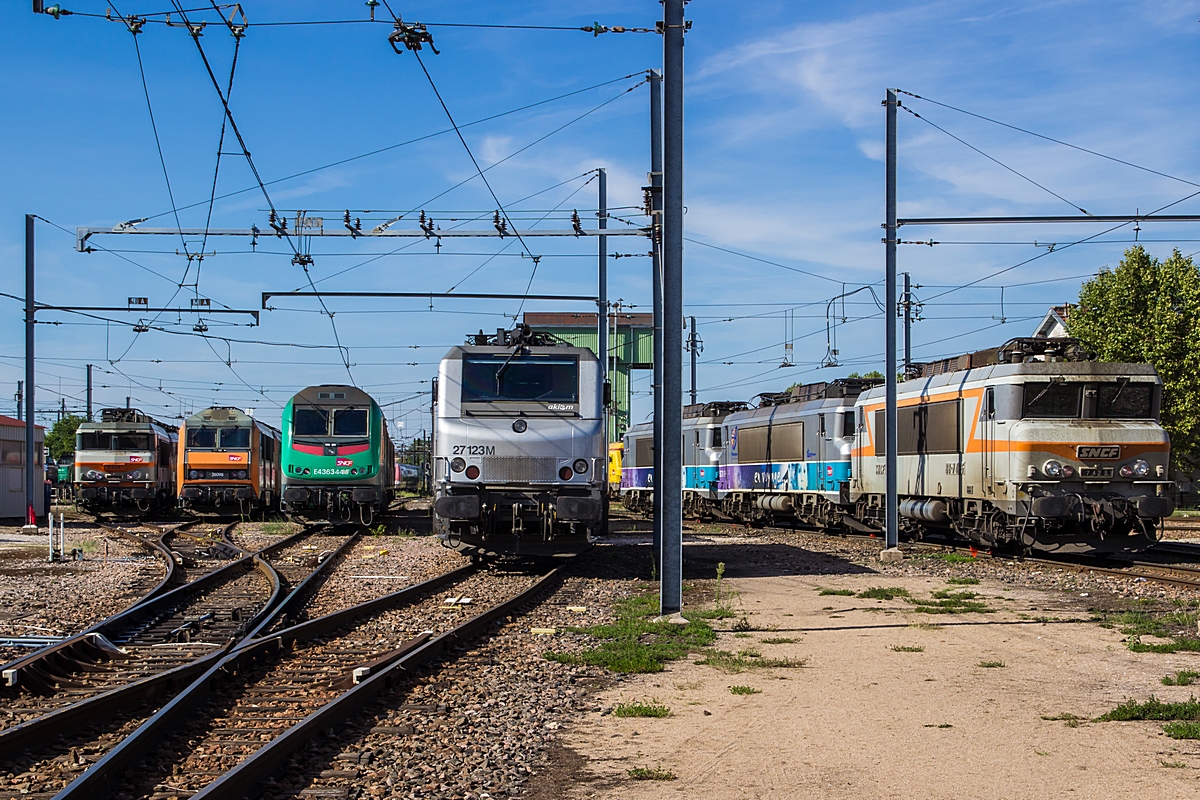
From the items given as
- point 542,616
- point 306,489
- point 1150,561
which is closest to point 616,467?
point 306,489

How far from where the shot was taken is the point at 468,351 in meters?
16.7

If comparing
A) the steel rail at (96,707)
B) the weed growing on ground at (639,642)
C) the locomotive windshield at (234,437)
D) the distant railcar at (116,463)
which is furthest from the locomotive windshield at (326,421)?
the steel rail at (96,707)

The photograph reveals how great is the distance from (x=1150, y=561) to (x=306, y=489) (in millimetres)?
18149

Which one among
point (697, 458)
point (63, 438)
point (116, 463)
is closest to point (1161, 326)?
point (697, 458)

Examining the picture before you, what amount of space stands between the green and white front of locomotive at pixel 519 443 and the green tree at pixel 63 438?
255 feet

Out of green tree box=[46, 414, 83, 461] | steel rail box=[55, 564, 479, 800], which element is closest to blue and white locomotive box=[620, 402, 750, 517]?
steel rail box=[55, 564, 479, 800]

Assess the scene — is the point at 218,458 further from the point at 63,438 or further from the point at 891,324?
the point at 63,438

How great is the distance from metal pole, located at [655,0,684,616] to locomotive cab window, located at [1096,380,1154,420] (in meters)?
8.67

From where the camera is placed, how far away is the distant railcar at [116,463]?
3378cm

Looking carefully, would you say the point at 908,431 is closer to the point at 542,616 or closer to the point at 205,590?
the point at 542,616

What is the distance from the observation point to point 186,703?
7.23 metres

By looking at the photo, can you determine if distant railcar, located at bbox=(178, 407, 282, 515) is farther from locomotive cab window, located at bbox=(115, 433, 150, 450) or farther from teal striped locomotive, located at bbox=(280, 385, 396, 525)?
teal striped locomotive, located at bbox=(280, 385, 396, 525)

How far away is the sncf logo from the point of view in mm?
17391

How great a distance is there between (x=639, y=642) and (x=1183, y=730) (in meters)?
5.08
